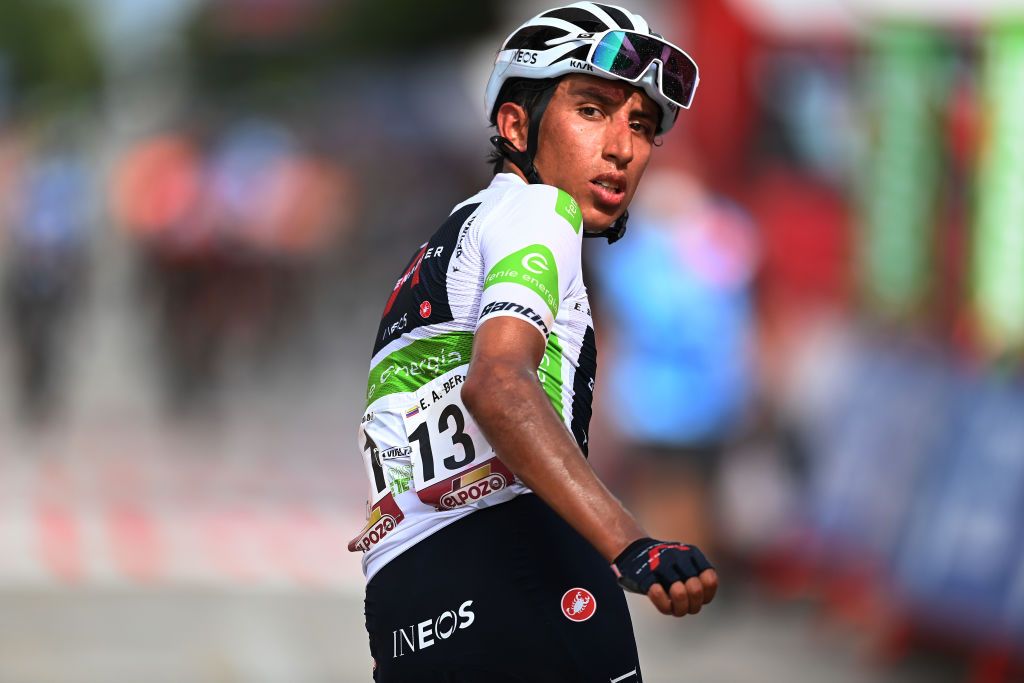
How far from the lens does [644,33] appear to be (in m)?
3.62

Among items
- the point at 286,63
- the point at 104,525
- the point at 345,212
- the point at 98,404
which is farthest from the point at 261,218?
the point at 286,63

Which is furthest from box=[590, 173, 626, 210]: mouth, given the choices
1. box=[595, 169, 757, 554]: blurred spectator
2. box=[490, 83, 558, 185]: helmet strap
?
box=[595, 169, 757, 554]: blurred spectator

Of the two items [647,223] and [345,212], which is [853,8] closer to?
[647,223]

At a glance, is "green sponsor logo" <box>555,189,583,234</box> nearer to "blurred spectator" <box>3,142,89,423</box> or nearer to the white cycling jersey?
the white cycling jersey

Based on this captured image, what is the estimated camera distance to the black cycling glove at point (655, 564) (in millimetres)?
2826

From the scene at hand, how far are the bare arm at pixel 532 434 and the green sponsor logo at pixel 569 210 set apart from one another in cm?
29

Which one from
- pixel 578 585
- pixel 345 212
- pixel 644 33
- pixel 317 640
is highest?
Answer: pixel 345 212

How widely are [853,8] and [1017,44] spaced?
5.18ft

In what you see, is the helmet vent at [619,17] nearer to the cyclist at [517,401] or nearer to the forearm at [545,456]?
the cyclist at [517,401]

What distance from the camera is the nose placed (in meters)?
3.59

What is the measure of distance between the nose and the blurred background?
15.5 ft

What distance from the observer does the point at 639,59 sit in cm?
358

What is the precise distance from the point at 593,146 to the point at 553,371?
0.50 meters

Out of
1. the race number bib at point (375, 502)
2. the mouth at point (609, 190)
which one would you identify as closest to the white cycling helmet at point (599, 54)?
the mouth at point (609, 190)
